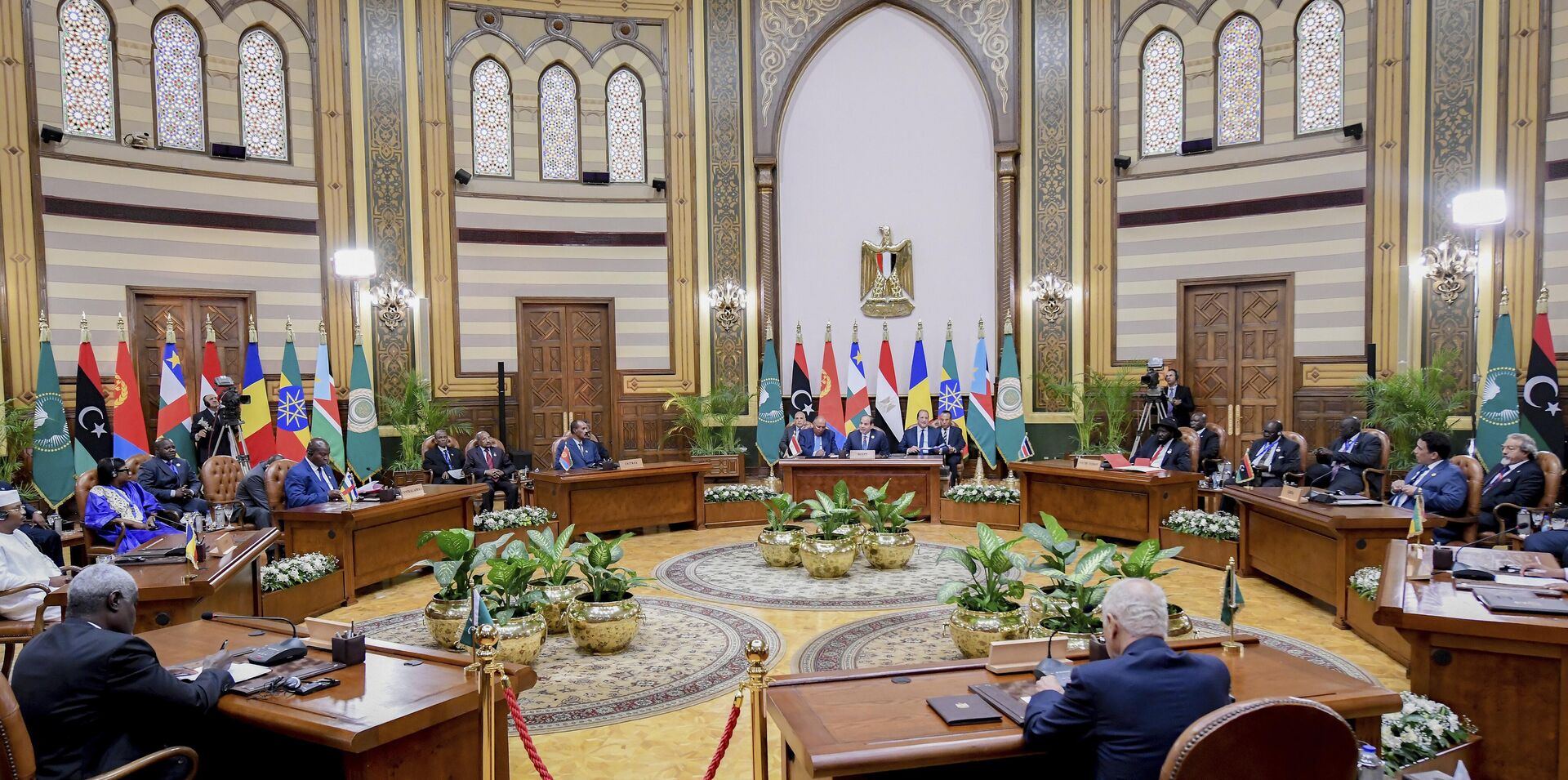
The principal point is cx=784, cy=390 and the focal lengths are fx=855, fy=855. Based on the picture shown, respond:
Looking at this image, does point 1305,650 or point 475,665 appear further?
point 1305,650

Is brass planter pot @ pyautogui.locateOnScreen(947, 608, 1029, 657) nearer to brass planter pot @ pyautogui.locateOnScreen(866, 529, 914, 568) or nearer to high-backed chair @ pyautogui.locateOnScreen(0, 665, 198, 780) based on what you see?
brass planter pot @ pyautogui.locateOnScreen(866, 529, 914, 568)

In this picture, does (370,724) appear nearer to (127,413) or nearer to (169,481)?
(169,481)

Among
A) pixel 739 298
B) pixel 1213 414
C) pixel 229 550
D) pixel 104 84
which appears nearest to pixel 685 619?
pixel 229 550

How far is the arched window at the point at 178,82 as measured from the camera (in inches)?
393

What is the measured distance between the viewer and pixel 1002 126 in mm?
11570

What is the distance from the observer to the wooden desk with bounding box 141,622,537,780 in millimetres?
2441

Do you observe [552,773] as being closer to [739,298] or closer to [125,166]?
[739,298]

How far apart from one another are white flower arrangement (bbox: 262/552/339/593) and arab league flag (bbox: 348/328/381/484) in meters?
4.02

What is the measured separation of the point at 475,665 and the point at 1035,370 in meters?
9.80

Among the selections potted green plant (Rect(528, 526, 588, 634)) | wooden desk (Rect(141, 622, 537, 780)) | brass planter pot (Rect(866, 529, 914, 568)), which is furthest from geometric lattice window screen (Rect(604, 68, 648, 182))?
wooden desk (Rect(141, 622, 537, 780))

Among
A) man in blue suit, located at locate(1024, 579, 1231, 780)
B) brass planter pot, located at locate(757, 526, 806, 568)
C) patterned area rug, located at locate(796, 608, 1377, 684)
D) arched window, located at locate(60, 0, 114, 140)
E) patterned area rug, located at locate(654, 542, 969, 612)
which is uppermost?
arched window, located at locate(60, 0, 114, 140)

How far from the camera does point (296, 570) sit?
5.76m

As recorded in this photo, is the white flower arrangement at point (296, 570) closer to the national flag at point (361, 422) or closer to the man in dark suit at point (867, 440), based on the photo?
the national flag at point (361, 422)

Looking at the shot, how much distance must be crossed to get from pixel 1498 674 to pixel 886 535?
13.7 ft
